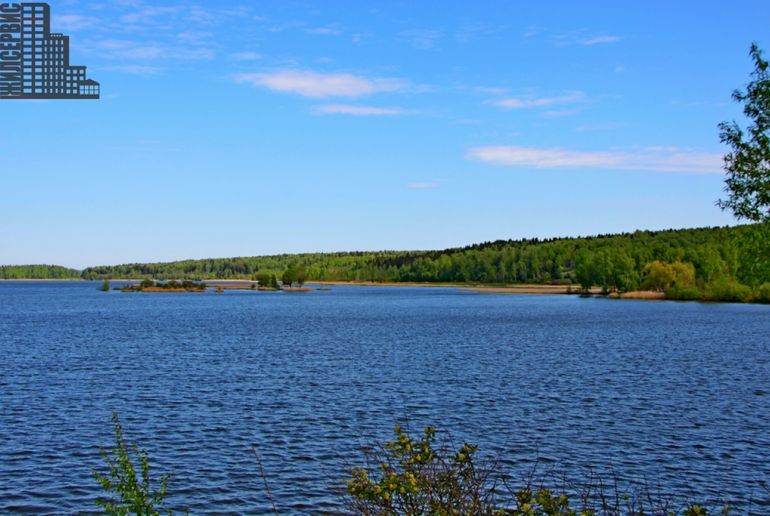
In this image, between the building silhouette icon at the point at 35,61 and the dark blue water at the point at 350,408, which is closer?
the dark blue water at the point at 350,408

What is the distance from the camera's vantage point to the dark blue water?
26.9m

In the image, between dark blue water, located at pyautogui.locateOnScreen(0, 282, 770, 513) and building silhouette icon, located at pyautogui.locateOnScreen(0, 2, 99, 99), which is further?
building silhouette icon, located at pyautogui.locateOnScreen(0, 2, 99, 99)

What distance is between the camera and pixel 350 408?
40125 millimetres

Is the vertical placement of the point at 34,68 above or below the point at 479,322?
above

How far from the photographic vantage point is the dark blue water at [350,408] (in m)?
26.9

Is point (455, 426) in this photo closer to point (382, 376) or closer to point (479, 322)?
point (382, 376)

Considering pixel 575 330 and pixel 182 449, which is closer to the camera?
pixel 182 449

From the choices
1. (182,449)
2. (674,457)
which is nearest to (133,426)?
(182,449)

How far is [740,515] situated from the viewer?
22.8 metres

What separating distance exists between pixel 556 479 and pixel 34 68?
75514 mm

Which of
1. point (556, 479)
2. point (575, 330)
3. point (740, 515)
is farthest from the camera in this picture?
point (575, 330)

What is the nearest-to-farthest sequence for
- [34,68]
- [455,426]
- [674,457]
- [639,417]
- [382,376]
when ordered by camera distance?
[674,457] → [455,426] → [639,417] → [382,376] → [34,68]

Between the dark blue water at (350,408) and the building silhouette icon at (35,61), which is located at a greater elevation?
the building silhouette icon at (35,61)

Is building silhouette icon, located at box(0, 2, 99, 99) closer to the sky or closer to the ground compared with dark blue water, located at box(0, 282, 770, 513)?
closer to the sky
